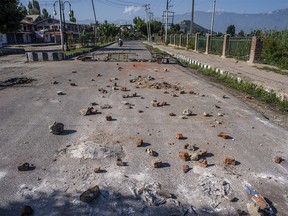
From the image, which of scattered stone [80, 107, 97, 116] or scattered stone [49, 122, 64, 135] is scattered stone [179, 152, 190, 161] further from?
scattered stone [80, 107, 97, 116]

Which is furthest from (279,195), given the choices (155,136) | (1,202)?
(1,202)

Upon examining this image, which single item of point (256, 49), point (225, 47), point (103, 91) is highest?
point (256, 49)

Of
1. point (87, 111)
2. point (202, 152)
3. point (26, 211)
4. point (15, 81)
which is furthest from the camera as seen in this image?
point (15, 81)

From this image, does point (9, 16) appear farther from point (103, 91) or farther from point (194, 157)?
point (194, 157)

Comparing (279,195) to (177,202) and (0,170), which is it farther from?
(0,170)

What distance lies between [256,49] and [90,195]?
16.9 m

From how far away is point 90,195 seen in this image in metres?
3.12

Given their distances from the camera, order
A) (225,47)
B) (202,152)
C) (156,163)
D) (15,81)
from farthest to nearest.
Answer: (225,47) < (15,81) < (202,152) < (156,163)

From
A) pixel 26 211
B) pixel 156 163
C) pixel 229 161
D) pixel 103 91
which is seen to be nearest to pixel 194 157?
pixel 229 161

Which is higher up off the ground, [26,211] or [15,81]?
[26,211]

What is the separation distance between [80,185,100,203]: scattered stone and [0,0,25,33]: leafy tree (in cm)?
2723

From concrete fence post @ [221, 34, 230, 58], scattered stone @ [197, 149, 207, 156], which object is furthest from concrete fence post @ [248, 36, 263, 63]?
scattered stone @ [197, 149, 207, 156]

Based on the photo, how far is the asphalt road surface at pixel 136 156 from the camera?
3117 millimetres

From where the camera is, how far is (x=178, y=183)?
351cm
